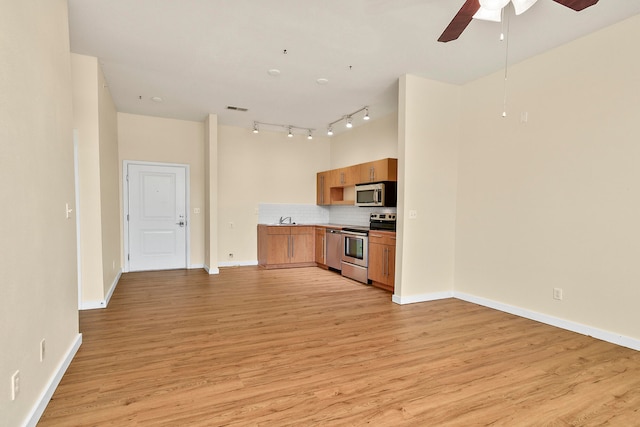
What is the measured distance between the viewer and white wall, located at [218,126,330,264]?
6.86 m

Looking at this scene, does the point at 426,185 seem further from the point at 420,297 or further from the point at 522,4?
the point at 522,4

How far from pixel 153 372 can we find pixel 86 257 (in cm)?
221

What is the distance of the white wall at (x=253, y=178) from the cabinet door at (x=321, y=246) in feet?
3.82

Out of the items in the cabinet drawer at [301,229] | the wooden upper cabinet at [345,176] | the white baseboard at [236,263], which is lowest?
the white baseboard at [236,263]

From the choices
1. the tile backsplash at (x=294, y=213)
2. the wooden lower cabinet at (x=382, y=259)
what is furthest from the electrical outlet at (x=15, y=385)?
the tile backsplash at (x=294, y=213)

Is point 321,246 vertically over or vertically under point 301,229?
under

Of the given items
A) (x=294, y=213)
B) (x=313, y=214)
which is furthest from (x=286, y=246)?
(x=313, y=214)

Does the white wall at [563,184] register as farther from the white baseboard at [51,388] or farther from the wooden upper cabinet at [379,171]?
the white baseboard at [51,388]

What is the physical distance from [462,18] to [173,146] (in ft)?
18.7

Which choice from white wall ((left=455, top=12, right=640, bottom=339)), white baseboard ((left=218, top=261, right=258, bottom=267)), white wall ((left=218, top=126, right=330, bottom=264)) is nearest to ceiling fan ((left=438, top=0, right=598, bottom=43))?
white wall ((left=455, top=12, right=640, bottom=339))

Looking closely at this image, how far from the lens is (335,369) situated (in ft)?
8.27

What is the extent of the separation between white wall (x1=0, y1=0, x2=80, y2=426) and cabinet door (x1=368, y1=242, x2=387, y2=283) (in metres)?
3.83

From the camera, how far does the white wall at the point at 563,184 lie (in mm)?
3014

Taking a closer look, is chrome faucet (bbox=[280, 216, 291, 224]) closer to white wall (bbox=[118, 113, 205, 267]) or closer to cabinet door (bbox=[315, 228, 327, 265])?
cabinet door (bbox=[315, 228, 327, 265])
